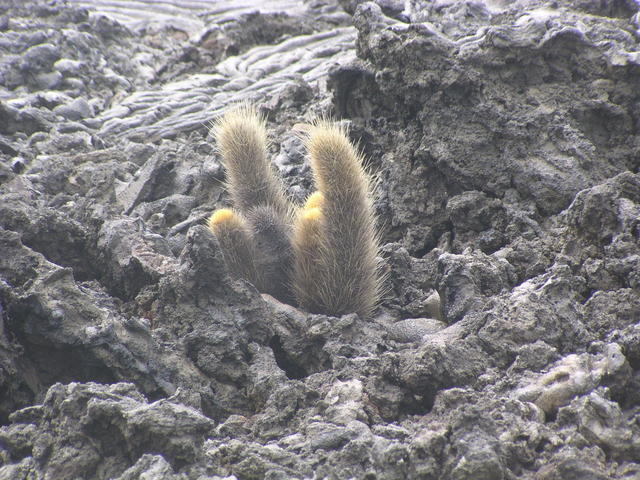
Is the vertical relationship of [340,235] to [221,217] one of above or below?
below

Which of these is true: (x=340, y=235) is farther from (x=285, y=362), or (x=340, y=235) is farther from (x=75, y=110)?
(x=75, y=110)

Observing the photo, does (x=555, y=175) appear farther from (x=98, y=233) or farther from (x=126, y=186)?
(x=126, y=186)

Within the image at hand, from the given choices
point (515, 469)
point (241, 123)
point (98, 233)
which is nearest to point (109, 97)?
point (241, 123)

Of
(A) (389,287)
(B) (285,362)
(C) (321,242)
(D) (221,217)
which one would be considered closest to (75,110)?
(D) (221,217)

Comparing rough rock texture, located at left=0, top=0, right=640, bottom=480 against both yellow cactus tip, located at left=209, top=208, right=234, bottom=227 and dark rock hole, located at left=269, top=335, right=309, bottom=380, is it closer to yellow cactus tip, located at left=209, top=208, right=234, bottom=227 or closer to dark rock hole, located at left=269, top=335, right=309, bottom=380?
dark rock hole, located at left=269, top=335, right=309, bottom=380

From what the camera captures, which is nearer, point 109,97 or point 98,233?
point 98,233

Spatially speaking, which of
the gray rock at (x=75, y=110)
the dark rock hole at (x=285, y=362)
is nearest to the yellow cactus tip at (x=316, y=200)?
the dark rock hole at (x=285, y=362)
